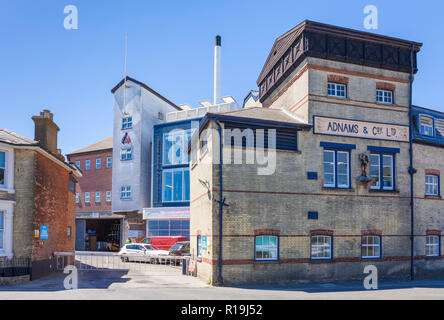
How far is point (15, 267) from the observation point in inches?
672

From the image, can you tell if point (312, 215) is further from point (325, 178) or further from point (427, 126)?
point (427, 126)

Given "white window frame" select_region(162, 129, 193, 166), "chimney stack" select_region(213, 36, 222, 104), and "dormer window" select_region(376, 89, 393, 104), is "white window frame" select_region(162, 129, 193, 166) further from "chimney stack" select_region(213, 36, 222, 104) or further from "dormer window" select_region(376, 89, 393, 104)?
"dormer window" select_region(376, 89, 393, 104)

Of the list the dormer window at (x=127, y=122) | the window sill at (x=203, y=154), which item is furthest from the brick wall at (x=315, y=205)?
the dormer window at (x=127, y=122)

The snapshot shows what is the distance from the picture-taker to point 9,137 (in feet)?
60.5

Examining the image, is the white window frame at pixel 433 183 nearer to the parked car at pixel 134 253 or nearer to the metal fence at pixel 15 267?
the parked car at pixel 134 253

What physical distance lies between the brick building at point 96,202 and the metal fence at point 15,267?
28.4m

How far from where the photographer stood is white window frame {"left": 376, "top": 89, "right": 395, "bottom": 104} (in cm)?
2100

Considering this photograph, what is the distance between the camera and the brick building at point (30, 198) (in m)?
17.2

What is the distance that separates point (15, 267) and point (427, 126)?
885 inches

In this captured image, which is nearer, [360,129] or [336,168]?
[336,168]

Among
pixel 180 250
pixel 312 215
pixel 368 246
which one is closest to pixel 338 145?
pixel 312 215

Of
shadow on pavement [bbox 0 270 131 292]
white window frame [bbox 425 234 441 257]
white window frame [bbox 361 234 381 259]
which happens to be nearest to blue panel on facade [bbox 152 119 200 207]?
shadow on pavement [bbox 0 270 131 292]
